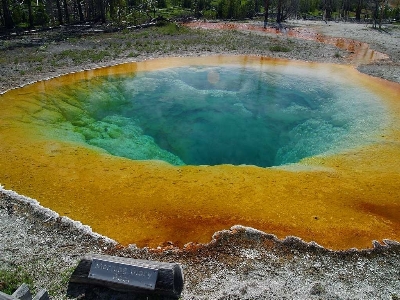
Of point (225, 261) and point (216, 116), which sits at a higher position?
point (225, 261)

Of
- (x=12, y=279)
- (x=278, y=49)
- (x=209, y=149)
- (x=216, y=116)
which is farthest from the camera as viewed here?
(x=278, y=49)

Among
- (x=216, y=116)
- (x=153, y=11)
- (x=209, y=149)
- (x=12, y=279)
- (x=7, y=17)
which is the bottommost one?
(x=209, y=149)

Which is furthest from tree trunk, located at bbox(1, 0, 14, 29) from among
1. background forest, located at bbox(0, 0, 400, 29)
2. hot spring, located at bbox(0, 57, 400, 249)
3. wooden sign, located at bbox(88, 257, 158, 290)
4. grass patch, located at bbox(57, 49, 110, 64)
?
wooden sign, located at bbox(88, 257, 158, 290)

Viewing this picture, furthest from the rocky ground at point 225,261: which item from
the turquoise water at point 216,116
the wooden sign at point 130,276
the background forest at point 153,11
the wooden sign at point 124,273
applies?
the background forest at point 153,11

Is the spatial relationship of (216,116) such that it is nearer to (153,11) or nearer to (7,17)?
(7,17)

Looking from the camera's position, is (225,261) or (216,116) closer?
(225,261)

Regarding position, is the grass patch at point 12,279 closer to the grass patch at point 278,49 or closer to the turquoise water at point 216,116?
the turquoise water at point 216,116

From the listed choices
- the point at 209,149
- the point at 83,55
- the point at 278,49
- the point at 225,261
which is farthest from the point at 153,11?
the point at 225,261
